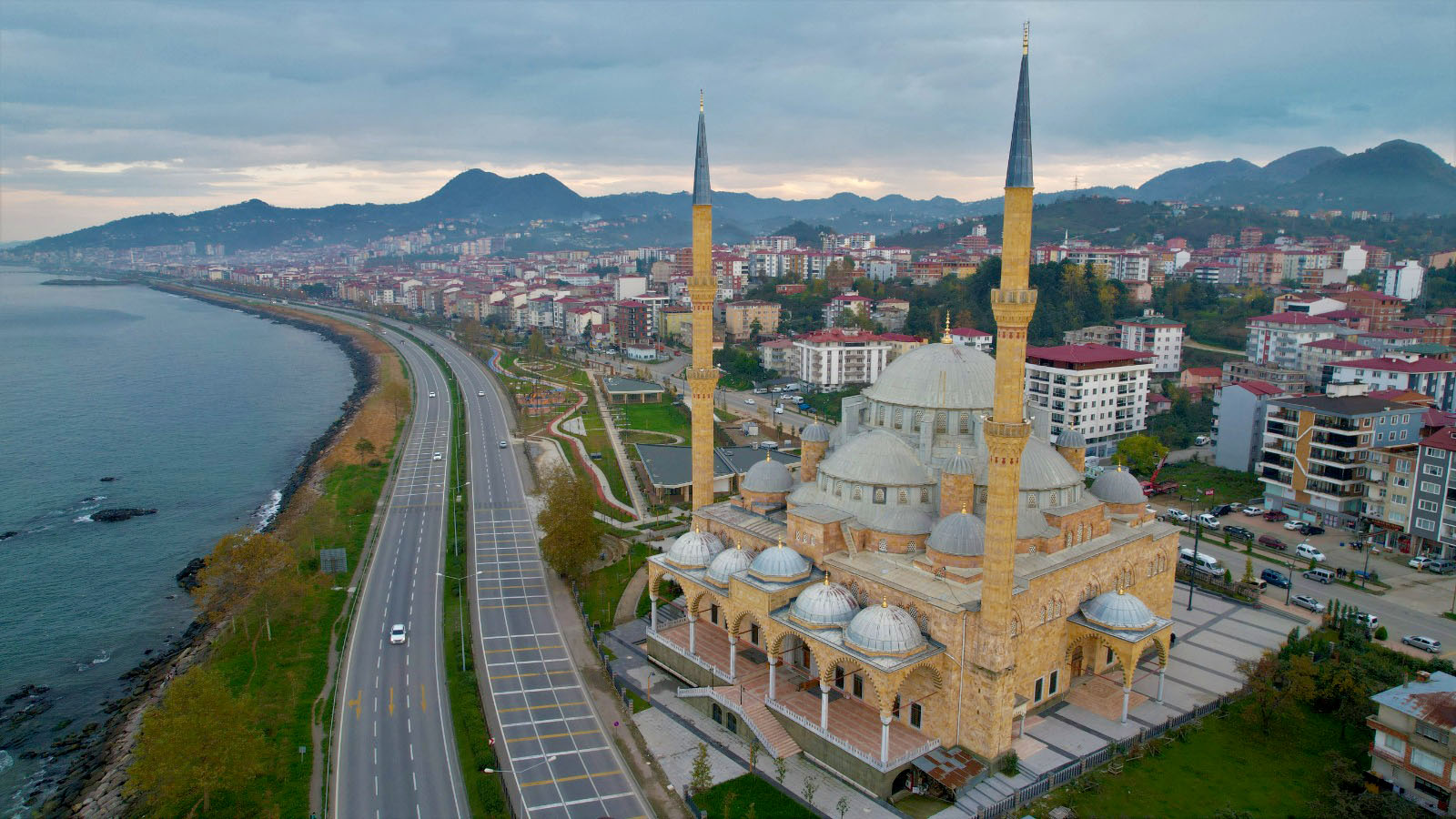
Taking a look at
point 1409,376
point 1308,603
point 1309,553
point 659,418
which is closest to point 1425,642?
point 1308,603

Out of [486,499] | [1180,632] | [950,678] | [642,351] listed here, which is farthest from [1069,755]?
[642,351]

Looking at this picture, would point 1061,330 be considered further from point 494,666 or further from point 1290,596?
point 494,666

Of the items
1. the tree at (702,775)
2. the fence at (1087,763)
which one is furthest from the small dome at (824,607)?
the fence at (1087,763)

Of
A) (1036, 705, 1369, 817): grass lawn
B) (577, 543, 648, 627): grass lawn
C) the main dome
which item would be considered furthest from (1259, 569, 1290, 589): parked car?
(577, 543, 648, 627): grass lawn

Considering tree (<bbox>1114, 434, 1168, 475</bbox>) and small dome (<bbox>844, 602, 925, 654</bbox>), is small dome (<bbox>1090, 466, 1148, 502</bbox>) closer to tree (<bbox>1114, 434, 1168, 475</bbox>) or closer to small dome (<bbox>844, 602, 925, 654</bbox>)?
small dome (<bbox>844, 602, 925, 654</bbox>)

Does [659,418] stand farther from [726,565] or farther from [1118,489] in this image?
[1118,489]

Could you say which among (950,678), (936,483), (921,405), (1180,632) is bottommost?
(1180,632)
